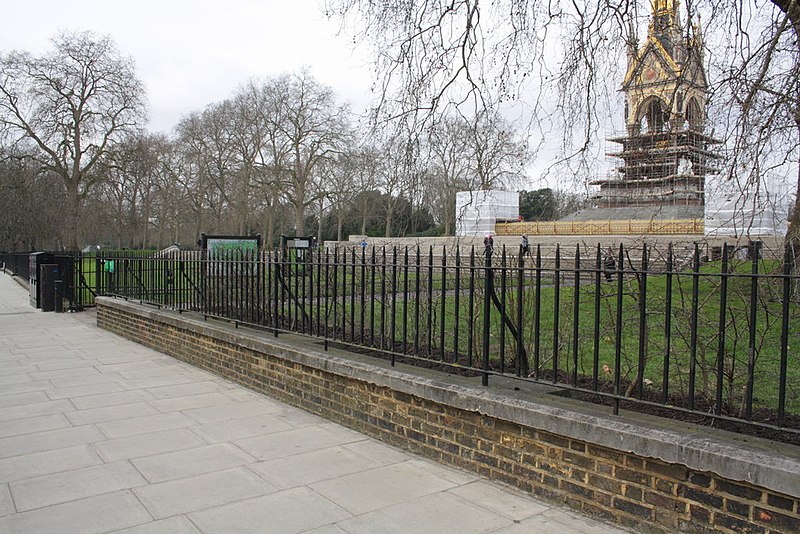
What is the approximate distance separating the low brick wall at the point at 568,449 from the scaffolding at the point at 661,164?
2.24 m

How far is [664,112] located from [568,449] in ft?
9.52

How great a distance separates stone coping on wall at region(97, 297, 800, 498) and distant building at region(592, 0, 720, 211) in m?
2.06

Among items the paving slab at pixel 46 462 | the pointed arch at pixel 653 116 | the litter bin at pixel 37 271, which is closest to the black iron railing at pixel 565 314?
the pointed arch at pixel 653 116

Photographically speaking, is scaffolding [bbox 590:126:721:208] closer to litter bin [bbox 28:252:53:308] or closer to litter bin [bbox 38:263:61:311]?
litter bin [bbox 38:263:61:311]

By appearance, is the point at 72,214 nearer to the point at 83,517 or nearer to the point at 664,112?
the point at 83,517

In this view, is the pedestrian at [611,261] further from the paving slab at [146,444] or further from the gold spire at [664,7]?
the paving slab at [146,444]

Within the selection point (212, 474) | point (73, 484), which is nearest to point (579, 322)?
point (212, 474)

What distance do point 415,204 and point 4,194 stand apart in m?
31.4

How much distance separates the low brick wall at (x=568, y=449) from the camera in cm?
309

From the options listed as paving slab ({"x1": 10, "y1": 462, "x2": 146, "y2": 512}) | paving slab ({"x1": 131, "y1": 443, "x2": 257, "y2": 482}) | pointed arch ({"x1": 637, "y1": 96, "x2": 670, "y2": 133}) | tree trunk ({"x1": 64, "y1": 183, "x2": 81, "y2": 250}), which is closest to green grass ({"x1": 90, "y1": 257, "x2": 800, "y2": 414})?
pointed arch ({"x1": 637, "y1": 96, "x2": 670, "y2": 133})

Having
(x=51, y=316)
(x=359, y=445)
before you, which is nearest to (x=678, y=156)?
(x=359, y=445)

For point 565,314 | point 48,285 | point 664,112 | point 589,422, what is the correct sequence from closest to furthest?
1. point 589,422
2. point 664,112
3. point 565,314
4. point 48,285

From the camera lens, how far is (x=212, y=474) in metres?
4.53

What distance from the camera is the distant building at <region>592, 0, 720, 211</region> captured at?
507 centimetres
